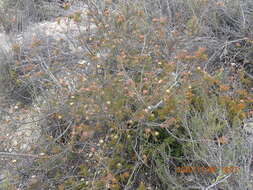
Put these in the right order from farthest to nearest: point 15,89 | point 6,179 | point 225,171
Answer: point 15,89
point 6,179
point 225,171

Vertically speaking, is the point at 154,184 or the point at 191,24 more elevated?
the point at 191,24

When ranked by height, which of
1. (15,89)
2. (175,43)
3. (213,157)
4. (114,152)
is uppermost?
(175,43)

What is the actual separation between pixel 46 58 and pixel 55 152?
6.21 feet

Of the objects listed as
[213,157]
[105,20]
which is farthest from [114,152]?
[105,20]

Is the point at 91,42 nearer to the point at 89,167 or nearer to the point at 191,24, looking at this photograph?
the point at 191,24

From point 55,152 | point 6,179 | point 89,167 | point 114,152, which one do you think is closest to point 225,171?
point 114,152

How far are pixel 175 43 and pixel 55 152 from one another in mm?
1773

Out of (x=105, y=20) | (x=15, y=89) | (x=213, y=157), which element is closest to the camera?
(x=213, y=157)

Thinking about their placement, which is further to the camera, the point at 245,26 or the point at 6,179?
the point at 245,26

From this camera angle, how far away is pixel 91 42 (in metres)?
3.43
